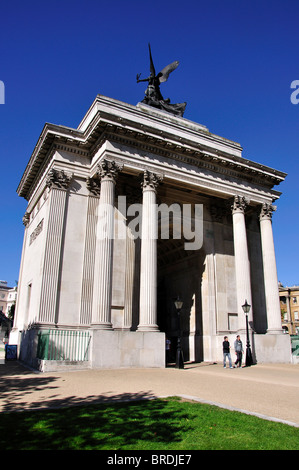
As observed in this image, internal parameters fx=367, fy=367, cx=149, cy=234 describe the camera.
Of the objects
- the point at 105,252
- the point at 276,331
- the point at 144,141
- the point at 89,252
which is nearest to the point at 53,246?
the point at 89,252

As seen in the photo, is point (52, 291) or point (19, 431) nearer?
point (19, 431)

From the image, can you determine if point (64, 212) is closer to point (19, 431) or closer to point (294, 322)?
point (19, 431)

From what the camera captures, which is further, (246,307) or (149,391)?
(246,307)

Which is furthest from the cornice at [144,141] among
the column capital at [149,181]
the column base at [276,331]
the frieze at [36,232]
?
the column base at [276,331]

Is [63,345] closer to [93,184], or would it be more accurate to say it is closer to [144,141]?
[93,184]

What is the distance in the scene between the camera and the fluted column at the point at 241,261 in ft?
85.0

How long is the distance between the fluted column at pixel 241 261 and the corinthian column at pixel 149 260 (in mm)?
7250

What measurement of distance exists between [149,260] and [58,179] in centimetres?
820

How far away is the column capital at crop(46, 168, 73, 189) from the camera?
24.1 meters

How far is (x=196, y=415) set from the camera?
8039 millimetres

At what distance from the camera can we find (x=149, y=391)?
11617 mm

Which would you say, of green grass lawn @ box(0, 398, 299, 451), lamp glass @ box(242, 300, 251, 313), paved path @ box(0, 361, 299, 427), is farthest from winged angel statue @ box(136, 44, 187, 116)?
green grass lawn @ box(0, 398, 299, 451)

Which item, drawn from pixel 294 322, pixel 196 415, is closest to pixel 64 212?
pixel 196 415
